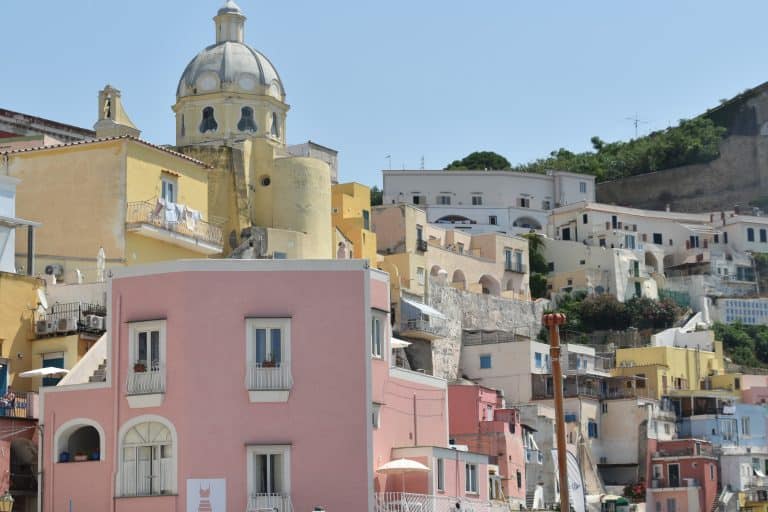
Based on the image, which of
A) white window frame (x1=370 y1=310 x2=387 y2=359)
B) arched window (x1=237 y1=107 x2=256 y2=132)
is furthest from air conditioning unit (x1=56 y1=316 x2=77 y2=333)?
arched window (x1=237 y1=107 x2=256 y2=132)

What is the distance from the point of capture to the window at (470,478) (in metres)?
39.8

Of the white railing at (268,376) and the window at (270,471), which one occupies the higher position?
the white railing at (268,376)

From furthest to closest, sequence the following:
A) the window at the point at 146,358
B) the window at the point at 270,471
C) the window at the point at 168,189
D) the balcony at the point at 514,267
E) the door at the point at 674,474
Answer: the balcony at the point at 514,267 → the door at the point at 674,474 → the window at the point at 168,189 → the window at the point at 146,358 → the window at the point at 270,471

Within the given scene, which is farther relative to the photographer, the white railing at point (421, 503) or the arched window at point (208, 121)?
the arched window at point (208, 121)

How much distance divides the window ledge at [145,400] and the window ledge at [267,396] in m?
2.03

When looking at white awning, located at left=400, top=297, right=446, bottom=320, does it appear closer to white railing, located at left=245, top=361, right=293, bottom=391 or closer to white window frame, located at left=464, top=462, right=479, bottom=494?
white window frame, located at left=464, top=462, right=479, bottom=494

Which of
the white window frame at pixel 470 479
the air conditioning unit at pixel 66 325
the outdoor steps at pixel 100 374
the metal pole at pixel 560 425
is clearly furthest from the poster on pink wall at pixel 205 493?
the air conditioning unit at pixel 66 325

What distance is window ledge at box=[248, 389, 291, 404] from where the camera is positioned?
118ft

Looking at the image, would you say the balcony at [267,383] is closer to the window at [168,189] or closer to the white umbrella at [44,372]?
the white umbrella at [44,372]

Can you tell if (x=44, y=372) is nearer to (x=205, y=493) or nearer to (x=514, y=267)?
(x=205, y=493)

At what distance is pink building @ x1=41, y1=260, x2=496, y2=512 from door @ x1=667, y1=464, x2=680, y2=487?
36913 millimetres

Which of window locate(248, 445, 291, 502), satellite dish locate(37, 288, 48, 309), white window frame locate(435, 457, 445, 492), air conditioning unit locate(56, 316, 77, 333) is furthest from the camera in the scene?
satellite dish locate(37, 288, 48, 309)

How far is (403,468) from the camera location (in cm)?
3697

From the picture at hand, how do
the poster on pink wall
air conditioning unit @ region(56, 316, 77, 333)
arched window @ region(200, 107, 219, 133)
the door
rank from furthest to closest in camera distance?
1. arched window @ region(200, 107, 219, 133)
2. the door
3. air conditioning unit @ region(56, 316, 77, 333)
4. the poster on pink wall
